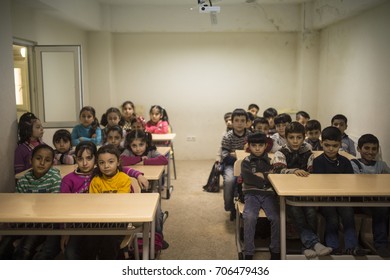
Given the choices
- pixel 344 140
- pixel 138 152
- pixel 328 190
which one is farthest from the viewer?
pixel 344 140

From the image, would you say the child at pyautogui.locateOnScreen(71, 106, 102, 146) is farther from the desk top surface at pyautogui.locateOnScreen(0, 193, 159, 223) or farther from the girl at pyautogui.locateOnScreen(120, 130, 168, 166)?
the desk top surface at pyautogui.locateOnScreen(0, 193, 159, 223)

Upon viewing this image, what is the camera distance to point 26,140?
3141 mm

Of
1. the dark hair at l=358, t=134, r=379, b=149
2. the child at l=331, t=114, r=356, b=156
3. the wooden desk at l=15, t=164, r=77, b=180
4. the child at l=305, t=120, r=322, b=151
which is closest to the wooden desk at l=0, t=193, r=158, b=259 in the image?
the wooden desk at l=15, t=164, r=77, b=180

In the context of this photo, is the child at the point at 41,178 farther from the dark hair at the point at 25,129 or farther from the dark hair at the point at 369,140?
the dark hair at the point at 369,140

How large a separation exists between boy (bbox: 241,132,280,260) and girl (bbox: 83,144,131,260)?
875 mm

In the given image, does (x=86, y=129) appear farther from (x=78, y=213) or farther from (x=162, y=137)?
(x=78, y=213)

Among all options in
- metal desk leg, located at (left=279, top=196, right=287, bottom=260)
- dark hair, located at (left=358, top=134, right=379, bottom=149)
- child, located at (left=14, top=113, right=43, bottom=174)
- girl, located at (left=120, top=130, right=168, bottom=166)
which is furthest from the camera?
girl, located at (left=120, top=130, right=168, bottom=166)

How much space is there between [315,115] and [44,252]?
5.06 metres

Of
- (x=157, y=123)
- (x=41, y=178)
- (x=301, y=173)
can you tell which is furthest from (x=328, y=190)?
(x=157, y=123)

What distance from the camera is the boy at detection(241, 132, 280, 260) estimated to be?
262cm

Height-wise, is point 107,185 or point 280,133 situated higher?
point 280,133

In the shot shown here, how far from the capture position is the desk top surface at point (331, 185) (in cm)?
222

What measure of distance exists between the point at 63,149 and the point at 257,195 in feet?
5.89

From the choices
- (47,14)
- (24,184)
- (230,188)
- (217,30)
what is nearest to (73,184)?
(24,184)
